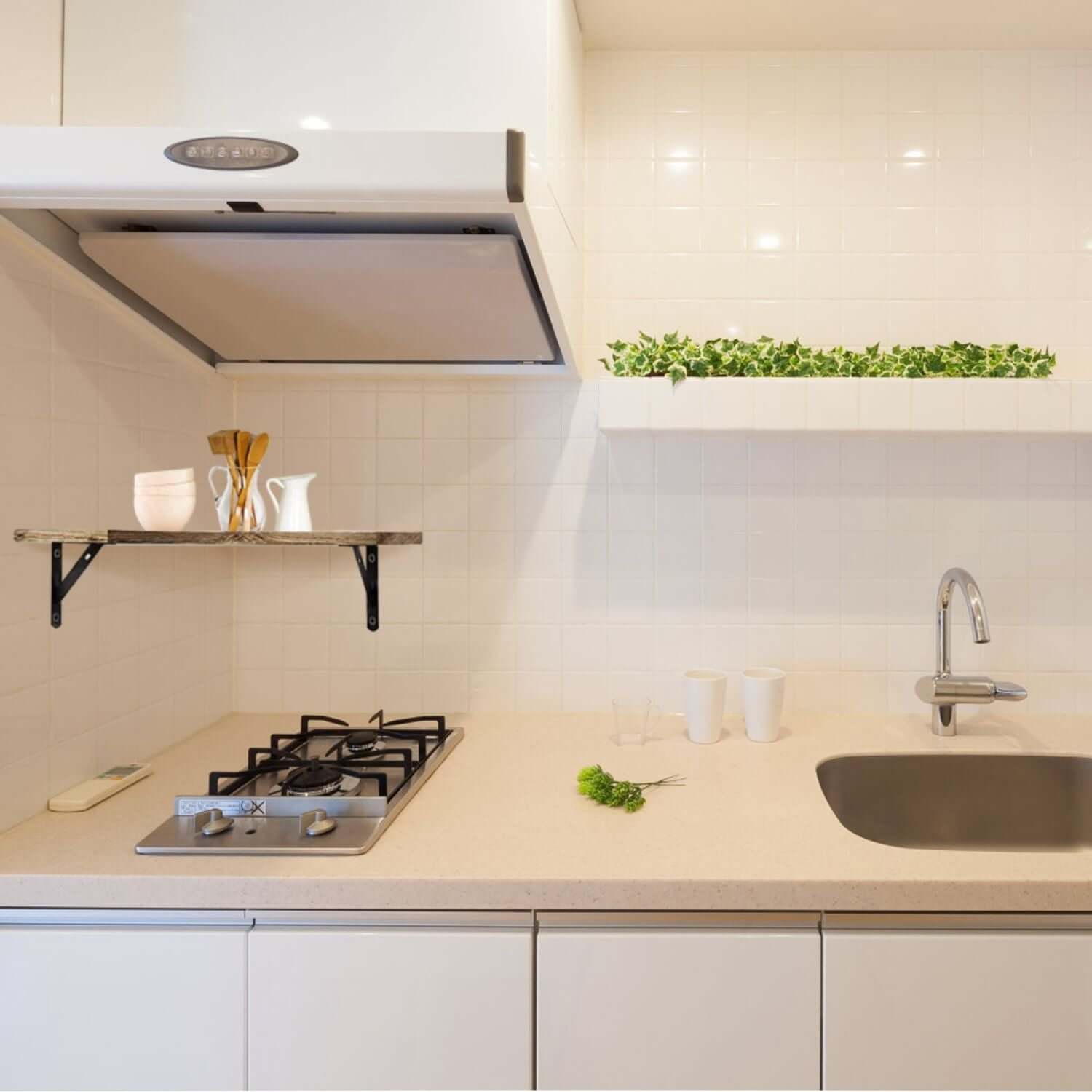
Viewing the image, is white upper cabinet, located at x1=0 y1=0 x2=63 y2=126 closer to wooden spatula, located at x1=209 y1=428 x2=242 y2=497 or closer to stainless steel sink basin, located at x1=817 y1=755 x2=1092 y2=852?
wooden spatula, located at x1=209 y1=428 x2=242 y2=497

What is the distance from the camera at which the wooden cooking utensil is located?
1.40 m

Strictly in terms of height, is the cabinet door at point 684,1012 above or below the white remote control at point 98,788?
below

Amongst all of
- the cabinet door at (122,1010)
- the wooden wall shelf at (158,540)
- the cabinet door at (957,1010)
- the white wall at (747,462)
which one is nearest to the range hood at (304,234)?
the white wall at (747,462)

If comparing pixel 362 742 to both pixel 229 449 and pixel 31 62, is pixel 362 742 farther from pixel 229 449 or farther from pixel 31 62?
pixel 31 62

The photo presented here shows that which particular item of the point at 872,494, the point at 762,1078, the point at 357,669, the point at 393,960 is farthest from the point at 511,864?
the point at 872,494

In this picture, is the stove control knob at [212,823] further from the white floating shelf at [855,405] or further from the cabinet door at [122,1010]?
the white floating shelf at [855,405]

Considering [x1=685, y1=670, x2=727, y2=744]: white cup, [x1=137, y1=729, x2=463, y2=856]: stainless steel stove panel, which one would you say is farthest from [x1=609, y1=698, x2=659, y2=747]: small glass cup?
[x1=137, y1=729, x2=463, y2=856]: stainless steel stove panel

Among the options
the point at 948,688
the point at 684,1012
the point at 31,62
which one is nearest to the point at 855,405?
the point at 948,688

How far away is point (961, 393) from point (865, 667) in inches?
23.6

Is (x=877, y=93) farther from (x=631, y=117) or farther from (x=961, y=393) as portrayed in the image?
(x=961, y=393)

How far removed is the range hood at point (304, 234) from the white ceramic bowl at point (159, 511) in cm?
36

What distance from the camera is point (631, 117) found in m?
1.84

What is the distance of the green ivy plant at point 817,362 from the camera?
1.62m

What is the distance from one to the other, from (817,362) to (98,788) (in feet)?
4.82
